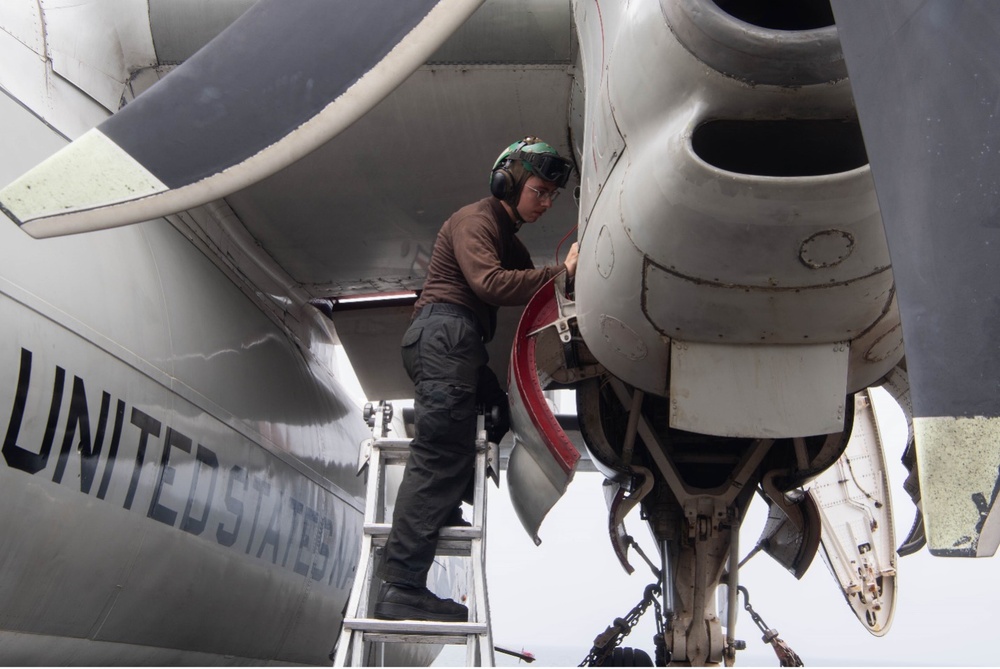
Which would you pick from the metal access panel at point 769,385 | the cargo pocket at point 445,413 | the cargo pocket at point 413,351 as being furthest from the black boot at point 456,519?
the metal access panel at point 769,385

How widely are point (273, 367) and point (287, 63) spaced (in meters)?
2.65

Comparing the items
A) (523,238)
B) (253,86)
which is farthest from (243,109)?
(523,238)

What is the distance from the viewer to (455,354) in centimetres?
379

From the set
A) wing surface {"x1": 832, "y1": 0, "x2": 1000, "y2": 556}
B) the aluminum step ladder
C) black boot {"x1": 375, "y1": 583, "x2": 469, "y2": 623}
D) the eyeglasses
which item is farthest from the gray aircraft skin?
black boot {"x1": 375, "y1": 583, "x2": 469, "y2": 623}

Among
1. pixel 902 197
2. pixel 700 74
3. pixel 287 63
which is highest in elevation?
pixel 287 63

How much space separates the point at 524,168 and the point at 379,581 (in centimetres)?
181

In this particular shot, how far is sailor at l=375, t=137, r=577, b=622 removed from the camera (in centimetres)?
353

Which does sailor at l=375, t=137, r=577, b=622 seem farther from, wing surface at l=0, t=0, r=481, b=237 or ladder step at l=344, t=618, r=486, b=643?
wing surface at l=0, t=0, r=481, b=237

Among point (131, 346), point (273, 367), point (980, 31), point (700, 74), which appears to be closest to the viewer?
point (980, 31)

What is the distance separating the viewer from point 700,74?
2426 mm

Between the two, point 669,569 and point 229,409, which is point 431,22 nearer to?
point 229,409

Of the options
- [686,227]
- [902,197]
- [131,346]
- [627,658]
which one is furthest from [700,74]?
[627,658]

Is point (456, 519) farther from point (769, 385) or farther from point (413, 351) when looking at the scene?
point (769, 385)

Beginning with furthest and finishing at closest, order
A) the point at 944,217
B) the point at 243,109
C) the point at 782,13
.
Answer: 1. the point at 243,109
2. the point at 782,13
3. the point at 944,217
